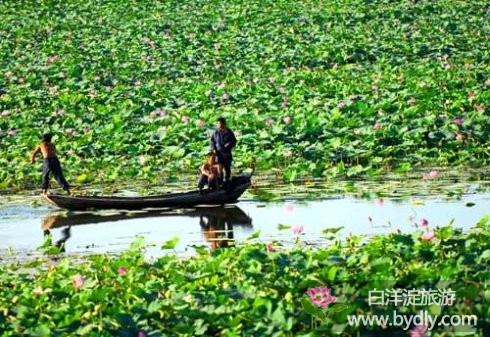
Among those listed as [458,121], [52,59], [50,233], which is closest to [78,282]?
[50,233]

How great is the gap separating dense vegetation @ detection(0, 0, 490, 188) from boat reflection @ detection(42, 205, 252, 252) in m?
2.50

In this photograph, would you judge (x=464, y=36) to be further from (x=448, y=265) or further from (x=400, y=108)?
(x=448, y=265)

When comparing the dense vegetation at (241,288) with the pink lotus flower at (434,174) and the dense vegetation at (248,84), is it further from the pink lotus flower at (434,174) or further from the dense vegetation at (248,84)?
the dense vegetation at (248,84)

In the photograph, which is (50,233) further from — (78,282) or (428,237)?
(428,237)

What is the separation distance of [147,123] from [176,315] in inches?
640

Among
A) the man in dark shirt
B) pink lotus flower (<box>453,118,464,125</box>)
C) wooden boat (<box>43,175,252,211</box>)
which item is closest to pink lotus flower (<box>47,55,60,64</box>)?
pink lotus flower (<box>453,118,464,125</box>)

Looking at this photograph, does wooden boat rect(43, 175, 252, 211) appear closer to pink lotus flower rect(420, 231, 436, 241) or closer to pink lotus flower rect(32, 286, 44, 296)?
pink lotus flower rect(420, 231, 436, 241)

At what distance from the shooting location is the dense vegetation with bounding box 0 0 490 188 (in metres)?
23.5

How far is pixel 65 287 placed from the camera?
11.9 m

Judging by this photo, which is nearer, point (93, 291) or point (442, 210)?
point (93, 291)

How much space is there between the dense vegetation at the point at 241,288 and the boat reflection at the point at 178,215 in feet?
13.0

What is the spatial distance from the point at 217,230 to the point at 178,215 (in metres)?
1.70

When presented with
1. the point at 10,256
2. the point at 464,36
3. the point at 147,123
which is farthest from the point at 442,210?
the point at 464,36

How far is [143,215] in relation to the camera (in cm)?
1897
